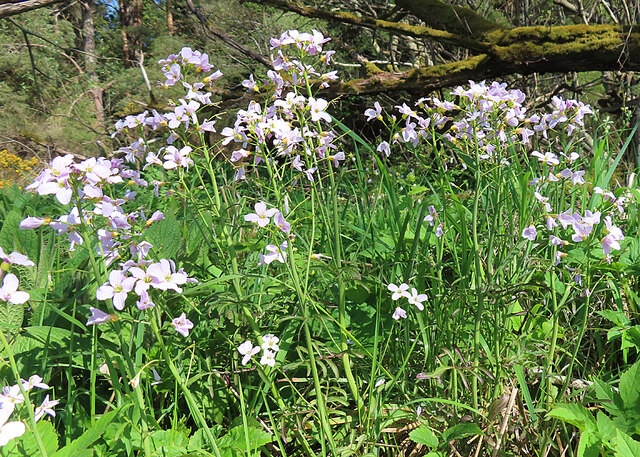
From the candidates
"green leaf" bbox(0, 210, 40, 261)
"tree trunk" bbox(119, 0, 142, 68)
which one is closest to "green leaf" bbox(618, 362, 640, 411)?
"green leaf" bbox(0, 210, 40, 261)

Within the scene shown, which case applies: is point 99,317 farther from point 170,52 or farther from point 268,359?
point 170,52

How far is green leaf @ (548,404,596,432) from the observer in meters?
→ 1.12

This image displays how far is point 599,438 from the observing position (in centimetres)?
111

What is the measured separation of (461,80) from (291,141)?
8.37 feet

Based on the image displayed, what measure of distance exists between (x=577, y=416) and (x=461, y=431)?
0.28 meters

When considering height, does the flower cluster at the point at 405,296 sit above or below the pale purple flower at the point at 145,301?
below

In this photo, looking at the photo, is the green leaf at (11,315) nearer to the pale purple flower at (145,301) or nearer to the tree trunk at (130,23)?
the pale purple flower at (145,301)

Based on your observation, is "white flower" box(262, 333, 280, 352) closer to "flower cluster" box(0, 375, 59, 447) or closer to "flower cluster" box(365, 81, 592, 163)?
"flower cluster" box(0, 375, 59, 447)

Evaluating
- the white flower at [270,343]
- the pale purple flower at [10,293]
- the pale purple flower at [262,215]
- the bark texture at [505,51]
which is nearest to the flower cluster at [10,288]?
the pale purple flower at [10,293]

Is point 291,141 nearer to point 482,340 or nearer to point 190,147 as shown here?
point 190,147

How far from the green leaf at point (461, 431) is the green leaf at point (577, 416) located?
0.62 feet

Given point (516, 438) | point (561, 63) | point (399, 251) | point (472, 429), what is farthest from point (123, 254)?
point (561, 63)

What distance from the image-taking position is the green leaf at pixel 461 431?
1.13m

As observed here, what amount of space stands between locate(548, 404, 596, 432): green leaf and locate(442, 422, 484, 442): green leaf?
0.62 ft
